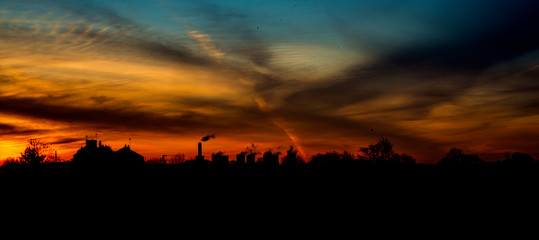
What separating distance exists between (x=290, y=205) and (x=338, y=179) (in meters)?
9.19

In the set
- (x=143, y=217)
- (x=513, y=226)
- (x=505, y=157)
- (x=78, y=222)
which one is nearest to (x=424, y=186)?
(x=513, y=226)

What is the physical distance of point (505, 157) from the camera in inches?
3209

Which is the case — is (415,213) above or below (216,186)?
below

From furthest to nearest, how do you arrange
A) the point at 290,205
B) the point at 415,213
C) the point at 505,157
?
the point at 505,157
the point at 290,205
the point at 415,213

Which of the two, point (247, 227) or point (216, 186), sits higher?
point (216, 186)

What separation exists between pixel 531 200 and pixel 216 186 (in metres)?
27.5

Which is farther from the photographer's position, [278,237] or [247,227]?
[247,227]

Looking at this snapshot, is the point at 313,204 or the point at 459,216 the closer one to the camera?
the point at 459,216

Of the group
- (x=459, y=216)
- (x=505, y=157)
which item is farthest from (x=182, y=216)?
(x=505, y=157)

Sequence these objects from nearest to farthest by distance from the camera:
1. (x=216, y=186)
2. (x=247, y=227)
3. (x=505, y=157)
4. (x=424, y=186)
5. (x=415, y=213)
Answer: (x=247, y=227)
(x=415, y=213)
(x=424, y=186)
(x=216, y=186)
(x=505, y=157)

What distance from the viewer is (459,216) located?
35875 mm

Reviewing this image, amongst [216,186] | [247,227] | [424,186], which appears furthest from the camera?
[216,186]

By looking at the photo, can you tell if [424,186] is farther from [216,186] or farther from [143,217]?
[143,217]

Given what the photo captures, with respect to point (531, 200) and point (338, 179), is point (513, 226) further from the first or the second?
point (338, 179)
